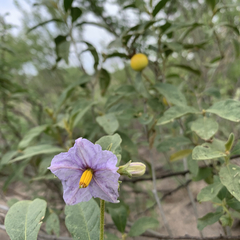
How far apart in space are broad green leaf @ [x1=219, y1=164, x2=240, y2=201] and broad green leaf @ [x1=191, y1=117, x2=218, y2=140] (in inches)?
5.3

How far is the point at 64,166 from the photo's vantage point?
499 millimetres

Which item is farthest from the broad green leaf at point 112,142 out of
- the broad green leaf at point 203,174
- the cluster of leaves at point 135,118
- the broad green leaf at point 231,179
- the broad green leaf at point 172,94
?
the broad green leaf at point 203,174

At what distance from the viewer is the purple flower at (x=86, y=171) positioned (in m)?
0.47

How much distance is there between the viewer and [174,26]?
1.10 meters

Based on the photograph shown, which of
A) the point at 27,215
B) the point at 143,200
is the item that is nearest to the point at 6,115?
the point at 27,215

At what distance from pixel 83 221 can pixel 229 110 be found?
0.65 meters

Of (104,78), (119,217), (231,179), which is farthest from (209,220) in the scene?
(104,78)

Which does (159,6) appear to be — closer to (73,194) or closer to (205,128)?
(205,128)

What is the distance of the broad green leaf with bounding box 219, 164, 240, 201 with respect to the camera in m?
0.58

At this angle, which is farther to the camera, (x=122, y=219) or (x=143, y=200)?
(x=143, y=200)

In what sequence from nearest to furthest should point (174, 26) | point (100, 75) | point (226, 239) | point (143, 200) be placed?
point (226, 239)
point (174, 26)
point (100, 75)
point (143, 200)

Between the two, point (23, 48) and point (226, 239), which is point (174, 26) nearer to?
point (226, 239)

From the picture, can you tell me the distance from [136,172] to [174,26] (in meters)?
0.94

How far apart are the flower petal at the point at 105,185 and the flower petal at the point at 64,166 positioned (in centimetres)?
5
